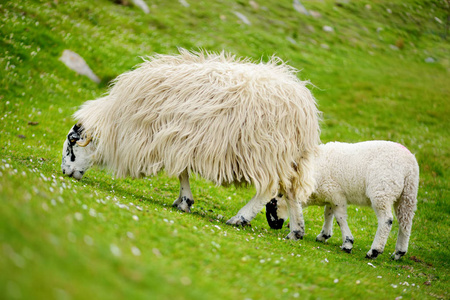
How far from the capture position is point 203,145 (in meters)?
8.74

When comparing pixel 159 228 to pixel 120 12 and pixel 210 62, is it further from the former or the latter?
pixel 120 12

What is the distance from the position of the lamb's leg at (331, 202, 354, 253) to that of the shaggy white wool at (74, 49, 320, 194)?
1346 mm

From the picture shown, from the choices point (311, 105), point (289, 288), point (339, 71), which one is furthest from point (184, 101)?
point (339, 71)

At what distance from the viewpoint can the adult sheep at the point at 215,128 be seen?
28.7 feet

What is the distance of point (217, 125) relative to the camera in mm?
8727

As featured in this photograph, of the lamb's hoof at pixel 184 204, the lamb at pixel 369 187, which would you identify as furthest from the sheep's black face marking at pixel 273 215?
the lamb's hoof at pixel 184 204

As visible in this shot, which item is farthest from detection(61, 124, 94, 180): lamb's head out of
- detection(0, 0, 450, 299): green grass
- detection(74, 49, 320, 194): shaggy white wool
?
detection(74, 49, 320, 194): shaggy white wool

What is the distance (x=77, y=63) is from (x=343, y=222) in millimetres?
14368

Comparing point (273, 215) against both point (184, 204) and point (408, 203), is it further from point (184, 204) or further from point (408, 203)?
point (408, 203)

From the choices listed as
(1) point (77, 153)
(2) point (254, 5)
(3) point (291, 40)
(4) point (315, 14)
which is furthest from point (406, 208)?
(4) point (315, 14)

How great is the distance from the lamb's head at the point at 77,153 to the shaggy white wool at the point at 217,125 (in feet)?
1.97

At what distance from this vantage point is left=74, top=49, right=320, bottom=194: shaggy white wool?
28.7 ft

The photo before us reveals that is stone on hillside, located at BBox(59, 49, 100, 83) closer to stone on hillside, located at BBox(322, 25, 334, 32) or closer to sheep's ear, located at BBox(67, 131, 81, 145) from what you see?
sheep's ear, located at BBox(67, 131, 81, 145)

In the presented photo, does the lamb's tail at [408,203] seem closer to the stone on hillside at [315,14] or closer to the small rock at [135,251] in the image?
the small rock at [135,251]
